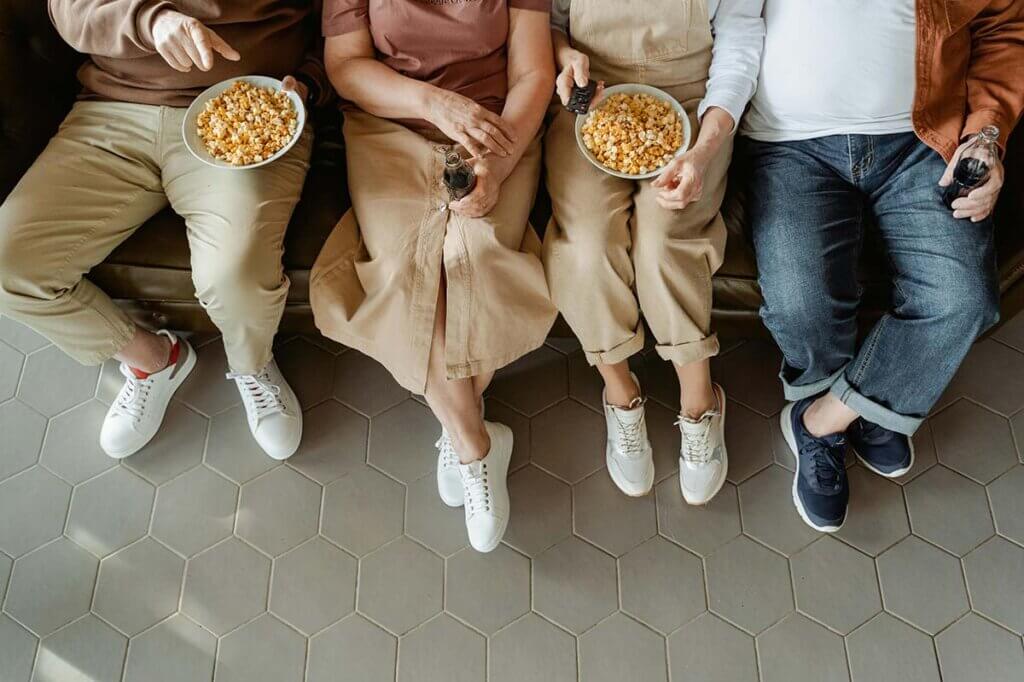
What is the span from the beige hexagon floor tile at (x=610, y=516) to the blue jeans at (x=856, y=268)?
0.47 metres

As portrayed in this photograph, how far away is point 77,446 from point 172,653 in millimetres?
571

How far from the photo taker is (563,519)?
178 centimetres

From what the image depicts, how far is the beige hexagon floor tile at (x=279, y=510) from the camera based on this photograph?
1.76 meters

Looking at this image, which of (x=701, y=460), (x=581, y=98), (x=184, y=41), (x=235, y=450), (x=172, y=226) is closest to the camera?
(x=184, y=41)

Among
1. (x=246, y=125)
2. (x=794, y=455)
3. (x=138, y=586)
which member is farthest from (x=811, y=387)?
(x=138, y=586)

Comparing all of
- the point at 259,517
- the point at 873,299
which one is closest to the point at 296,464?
the point at 259,517

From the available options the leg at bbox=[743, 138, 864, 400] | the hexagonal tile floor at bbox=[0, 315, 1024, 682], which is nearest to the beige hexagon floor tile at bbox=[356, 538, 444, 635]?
the hexagonal tile floor at bbox=[0, 315, 1024, 682]

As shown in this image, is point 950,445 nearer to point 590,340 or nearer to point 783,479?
point 783,479

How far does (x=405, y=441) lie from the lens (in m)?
1.89

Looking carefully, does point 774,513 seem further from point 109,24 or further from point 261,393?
point 109,24

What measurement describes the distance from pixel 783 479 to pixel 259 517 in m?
1.20

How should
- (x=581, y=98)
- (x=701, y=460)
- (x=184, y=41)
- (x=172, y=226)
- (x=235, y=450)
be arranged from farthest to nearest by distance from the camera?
(x=235, y=450)
(x=701, y=460)
(x=172, y=226)
(x=581, y=98)
(x=184, y=41)

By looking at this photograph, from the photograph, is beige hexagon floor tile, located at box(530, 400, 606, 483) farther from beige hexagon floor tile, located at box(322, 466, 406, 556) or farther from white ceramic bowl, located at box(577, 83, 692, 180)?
white ceramic bowl, located at box(577, 83, 692, 180)

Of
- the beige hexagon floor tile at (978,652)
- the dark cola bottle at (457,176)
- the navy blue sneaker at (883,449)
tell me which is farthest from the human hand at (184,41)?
the beige hexagon floor tile at (978,652)
